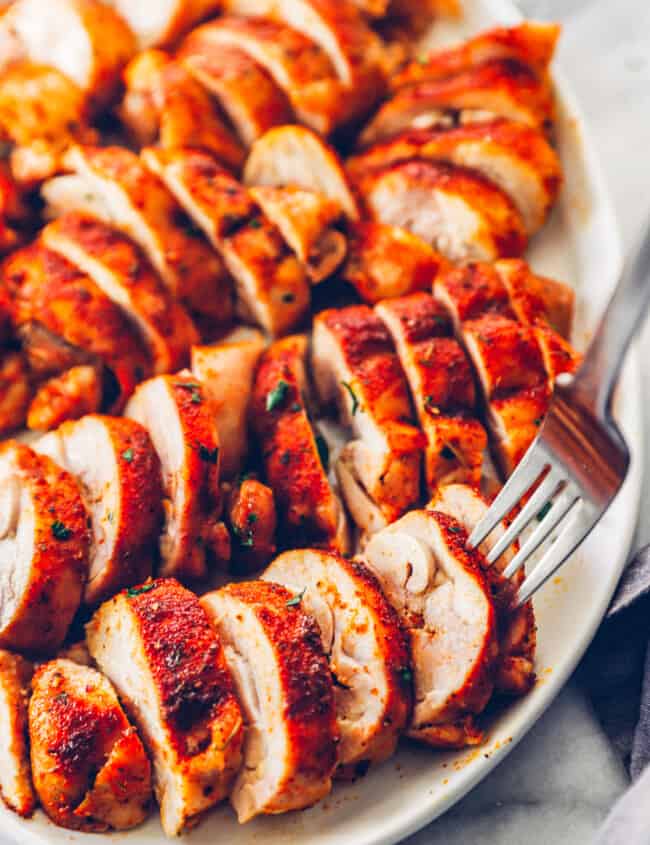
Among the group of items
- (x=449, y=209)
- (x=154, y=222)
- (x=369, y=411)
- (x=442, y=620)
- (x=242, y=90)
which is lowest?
(x=442, y=620)

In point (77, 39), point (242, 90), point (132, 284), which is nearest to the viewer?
point (132, 284)

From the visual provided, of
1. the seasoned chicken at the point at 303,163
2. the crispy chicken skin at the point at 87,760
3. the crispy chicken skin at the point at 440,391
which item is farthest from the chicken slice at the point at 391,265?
the crispy chicken skin at the point at 87,760

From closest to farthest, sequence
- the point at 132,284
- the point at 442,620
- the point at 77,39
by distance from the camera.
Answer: the point at 442,620, the point at 132,284, the point at 77,39

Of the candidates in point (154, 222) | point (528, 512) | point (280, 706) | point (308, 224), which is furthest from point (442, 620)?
point (154, 222)

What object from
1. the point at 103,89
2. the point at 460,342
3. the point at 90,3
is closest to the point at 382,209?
the point at 460,342

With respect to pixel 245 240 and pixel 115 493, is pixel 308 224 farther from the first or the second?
pixel 115 493
